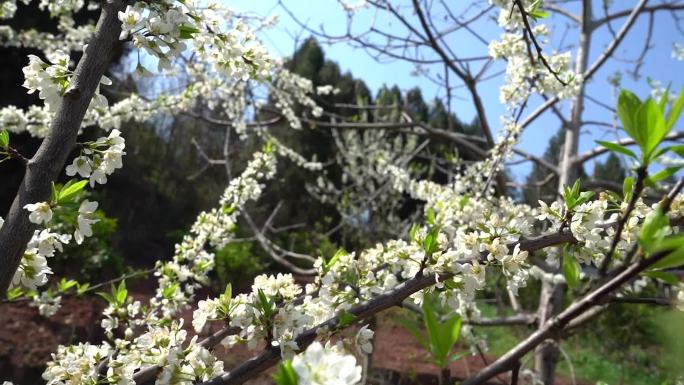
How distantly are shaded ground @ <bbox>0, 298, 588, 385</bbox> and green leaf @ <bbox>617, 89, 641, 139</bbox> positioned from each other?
141 inches

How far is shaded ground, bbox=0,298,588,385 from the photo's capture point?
4.95 meters

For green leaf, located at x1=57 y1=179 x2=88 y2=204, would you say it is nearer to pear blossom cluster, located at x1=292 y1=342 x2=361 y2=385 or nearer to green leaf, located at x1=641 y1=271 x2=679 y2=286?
pear blossom cluster, located at x1=292 y1=342 x2=361 y2=385

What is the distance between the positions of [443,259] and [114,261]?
7.91 m

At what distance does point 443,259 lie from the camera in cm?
113

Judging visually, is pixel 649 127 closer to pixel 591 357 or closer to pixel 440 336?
pixel 440 336

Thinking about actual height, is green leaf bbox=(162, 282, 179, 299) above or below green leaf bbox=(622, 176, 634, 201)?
below

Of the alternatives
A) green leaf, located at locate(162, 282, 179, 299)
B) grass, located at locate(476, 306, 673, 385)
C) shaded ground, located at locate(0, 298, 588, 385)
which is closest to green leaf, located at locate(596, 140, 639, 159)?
green leaf, located at locate(162, 282, 179, 299)

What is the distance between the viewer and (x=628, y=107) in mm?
625

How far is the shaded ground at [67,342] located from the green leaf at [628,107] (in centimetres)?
358

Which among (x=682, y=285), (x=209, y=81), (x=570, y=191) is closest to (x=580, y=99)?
(x=209, y=81)

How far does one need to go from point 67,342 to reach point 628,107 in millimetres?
6282

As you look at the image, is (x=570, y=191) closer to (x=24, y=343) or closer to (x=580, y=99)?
(x=580, y=99)

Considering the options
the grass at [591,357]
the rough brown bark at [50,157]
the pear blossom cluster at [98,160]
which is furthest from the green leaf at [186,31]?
the grass at [591,357]

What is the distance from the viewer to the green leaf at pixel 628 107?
0.62m
